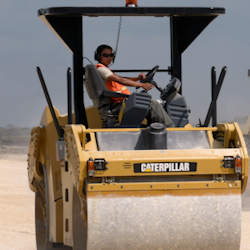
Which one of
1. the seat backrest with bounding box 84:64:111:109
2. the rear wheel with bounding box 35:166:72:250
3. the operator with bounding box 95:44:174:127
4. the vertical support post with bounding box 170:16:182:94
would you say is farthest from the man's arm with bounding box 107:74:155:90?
the rear wheel with bounding box 35:166:72:250

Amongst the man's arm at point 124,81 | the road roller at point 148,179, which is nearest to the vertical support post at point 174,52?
the road roller at point 148,179

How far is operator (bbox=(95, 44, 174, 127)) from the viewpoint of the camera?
182 inches

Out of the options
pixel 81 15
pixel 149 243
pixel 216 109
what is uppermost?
pixel 81 15

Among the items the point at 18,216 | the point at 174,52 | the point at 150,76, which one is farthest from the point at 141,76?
the point at 18,216

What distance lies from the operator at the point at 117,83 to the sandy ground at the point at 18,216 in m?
3.39

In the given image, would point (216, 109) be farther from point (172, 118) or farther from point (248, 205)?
point (248, 205)

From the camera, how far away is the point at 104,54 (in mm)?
5043

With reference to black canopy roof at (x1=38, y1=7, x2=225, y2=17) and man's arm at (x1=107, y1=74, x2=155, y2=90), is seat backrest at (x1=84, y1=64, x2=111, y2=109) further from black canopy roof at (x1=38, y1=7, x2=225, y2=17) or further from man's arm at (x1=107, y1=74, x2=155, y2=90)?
black canopy roof at (x1=38, y1=7, x2=225, y2=17)

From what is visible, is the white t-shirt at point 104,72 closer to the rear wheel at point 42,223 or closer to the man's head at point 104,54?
the man's head at point 104,54

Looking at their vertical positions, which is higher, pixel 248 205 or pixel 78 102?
pixel 78 102

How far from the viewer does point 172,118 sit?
4.95 meters

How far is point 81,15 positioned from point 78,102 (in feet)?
2.73

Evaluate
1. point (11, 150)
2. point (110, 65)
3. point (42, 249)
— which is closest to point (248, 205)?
point (42, 249)

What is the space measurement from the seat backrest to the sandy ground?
3.44 m
